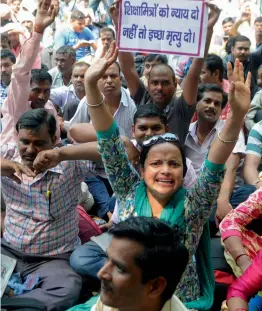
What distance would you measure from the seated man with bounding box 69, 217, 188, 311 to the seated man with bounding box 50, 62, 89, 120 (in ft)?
13.3

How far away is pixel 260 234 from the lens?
3.59m

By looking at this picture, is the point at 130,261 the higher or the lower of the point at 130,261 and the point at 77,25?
the lower

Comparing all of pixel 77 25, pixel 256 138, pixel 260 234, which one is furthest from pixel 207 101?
pixel 77 25

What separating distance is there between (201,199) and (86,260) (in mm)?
1004

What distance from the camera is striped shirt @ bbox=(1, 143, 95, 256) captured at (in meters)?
3.63

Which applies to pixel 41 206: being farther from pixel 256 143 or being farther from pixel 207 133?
pixel 256 143

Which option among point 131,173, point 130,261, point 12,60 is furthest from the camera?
point 12,60

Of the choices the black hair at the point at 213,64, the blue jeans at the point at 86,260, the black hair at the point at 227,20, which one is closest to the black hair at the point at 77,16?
the black hair at the point at 227,20

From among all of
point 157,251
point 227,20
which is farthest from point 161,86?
point 227,20

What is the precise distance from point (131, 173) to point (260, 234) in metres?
0.97

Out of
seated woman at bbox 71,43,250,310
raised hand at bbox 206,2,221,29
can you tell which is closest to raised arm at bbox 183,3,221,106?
raised hand at bbox 206,2,221,29

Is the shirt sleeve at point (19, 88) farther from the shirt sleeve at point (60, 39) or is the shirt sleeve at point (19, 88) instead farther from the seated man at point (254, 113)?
the shirt sleeve at point (60, 39)

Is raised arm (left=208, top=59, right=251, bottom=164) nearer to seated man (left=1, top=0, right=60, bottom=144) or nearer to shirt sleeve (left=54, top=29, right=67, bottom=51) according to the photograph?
seated man (left=1, top=0, right=60, bottom=144)

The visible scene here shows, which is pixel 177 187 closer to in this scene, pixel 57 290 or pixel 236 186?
pixel 57 290
